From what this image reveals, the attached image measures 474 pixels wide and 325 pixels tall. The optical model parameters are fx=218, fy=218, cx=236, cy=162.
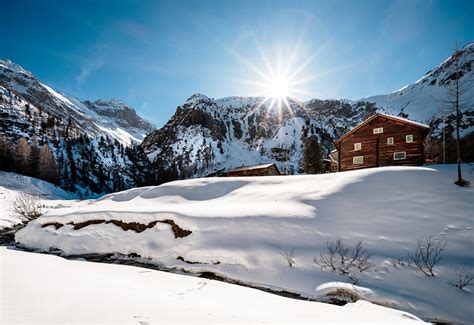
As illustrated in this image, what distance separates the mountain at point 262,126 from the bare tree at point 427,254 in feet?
333

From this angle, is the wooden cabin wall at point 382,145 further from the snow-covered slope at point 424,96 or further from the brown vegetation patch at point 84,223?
the snow-covered slope at point 424,96

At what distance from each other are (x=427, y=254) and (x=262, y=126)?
154319mm

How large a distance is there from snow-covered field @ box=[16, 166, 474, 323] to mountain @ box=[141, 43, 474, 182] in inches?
3613

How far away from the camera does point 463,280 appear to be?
7.18 m

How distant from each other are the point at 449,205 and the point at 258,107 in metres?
177

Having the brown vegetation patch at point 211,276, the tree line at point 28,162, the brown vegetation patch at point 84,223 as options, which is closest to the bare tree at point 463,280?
the brown vegetation patch at point 211,276

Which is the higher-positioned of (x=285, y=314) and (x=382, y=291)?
(x=285, y=314)

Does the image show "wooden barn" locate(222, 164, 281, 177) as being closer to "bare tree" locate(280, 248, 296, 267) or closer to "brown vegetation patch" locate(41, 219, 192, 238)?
"brown vegetation patch" locate(41, 219, 192, 238)

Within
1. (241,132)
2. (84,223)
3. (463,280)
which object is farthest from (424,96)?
(84,223)

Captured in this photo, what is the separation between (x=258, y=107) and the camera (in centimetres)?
18100

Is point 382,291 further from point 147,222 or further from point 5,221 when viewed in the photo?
point 5,221

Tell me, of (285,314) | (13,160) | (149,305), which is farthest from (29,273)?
(13,160)

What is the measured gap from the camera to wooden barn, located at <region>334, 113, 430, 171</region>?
22047 mm

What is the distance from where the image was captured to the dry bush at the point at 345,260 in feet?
27.4
